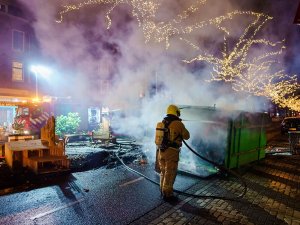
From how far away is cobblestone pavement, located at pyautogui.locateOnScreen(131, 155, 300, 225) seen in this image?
434 cm

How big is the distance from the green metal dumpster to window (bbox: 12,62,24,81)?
17.6 m

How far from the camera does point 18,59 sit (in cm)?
2098

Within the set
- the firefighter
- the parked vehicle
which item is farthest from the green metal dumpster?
the parked vehicle

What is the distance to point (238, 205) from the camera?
16.5ft

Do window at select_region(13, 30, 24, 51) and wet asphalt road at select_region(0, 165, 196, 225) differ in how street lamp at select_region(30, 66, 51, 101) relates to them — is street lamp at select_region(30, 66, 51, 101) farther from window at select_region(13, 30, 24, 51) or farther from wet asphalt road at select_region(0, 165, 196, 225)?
wet asphalt road at select_region(0, 165, 196, 225)

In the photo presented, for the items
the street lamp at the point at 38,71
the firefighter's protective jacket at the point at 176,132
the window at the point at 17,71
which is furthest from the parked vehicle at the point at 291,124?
the window at the point at 17,71

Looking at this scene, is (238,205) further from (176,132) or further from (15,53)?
(15,53)

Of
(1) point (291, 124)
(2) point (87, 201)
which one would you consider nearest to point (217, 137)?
(2) point (87, 201)

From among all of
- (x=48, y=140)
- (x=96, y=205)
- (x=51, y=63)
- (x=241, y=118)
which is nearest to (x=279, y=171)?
(x=241, y=118)

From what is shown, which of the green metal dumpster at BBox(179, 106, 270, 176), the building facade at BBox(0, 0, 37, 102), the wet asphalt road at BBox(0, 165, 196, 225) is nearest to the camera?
the wet asphalt road at BBox(0, 165, 196, 225)

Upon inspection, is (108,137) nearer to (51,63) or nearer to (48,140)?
(48,140)

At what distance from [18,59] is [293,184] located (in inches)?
834

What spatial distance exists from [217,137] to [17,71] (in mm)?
19010

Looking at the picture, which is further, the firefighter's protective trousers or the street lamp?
the street lamp
